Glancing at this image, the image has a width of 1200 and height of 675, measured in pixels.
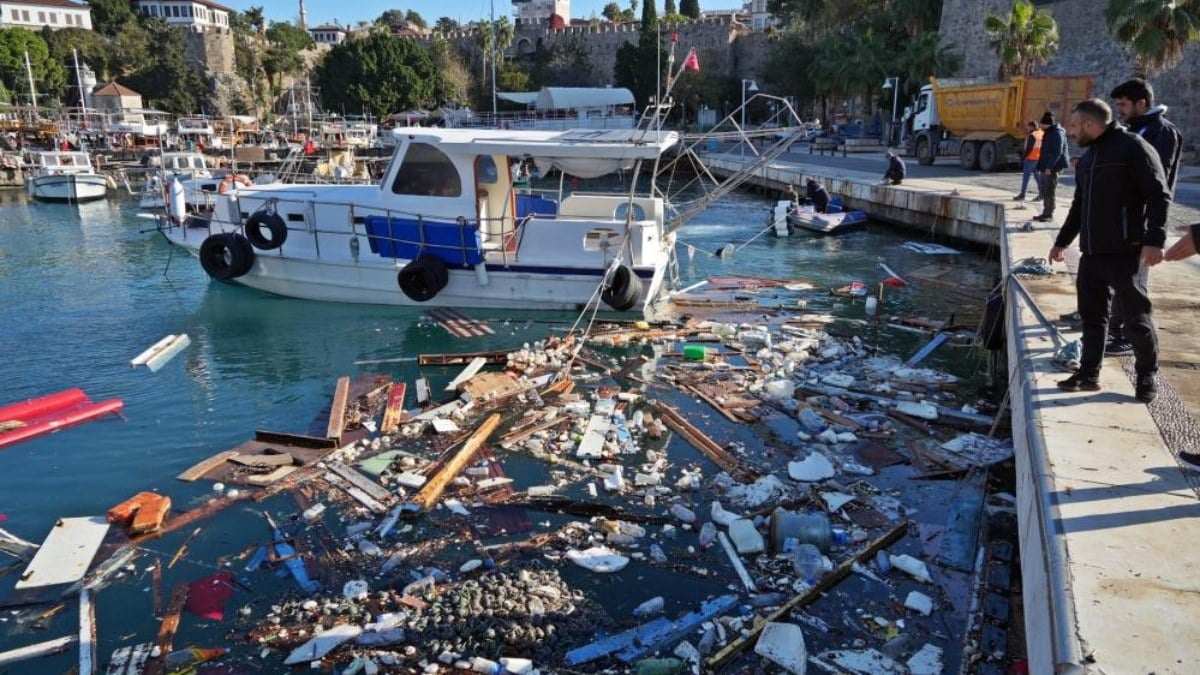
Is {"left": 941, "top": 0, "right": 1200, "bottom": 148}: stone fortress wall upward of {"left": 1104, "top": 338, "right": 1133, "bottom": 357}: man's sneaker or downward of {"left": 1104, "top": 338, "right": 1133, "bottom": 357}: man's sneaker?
upward

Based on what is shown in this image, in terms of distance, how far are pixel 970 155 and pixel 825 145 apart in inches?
654

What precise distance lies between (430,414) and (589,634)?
3964mm

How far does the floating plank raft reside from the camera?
11.6 m

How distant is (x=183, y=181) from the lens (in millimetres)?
23344

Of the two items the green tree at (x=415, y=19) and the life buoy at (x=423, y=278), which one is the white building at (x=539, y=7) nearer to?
the green tree at (x=415, y=19)

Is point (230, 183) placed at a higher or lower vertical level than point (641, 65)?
lower

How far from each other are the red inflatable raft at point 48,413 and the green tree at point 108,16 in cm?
7957

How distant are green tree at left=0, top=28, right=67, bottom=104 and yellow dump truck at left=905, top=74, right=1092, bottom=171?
62341 mm

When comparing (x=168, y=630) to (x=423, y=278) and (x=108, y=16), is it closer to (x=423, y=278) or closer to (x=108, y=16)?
(x=423, y=278)

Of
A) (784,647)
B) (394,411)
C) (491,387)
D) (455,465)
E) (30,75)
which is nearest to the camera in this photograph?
(784,647)

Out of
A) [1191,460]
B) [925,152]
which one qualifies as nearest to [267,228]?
[1191,460]

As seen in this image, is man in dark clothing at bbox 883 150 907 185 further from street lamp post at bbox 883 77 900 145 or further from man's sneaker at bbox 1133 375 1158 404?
street lamp post at bbox 883 77 900 145

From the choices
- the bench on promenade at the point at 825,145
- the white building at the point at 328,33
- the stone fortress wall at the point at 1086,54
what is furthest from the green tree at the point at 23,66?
the stone fortress wall at the point at 1086,54

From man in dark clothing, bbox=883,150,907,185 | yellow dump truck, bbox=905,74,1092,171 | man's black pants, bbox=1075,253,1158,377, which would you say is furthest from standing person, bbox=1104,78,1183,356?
yellow dump truck, bbox=905,74,1092,171
